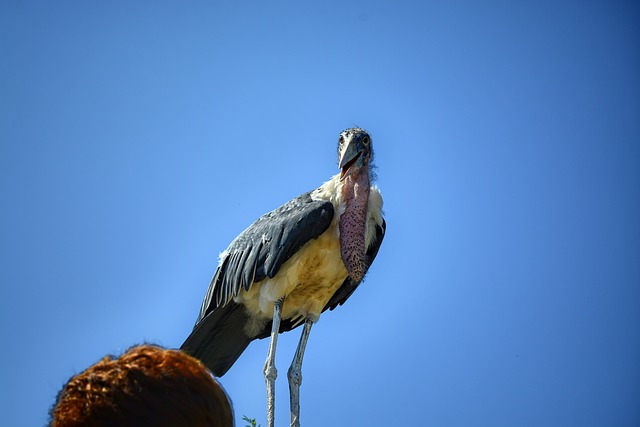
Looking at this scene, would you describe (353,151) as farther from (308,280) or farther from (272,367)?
(272,367)

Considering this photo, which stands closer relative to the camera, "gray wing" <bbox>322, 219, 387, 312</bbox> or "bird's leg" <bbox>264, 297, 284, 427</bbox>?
"bird's leg" <bbox>264, 297, 284, 427</bbox>

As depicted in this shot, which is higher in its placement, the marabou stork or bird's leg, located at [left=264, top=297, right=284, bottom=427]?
the marabou stork

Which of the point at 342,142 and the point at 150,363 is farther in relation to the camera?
the point at 342,142

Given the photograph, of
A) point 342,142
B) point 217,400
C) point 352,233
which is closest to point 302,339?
point 352,233

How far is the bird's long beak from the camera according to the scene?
27.1ft

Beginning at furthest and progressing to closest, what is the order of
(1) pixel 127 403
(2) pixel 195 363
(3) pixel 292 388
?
(3) pixel 292 388 → (2) pixel 195 363 → (1) pixel 127 403

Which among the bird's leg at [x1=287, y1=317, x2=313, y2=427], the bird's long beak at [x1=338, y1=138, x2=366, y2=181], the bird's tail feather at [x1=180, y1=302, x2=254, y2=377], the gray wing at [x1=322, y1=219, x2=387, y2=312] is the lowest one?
the bird's leg at [x1=287, y1=317, x2=313, y2=427]

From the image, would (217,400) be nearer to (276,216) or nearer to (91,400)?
(91,400)

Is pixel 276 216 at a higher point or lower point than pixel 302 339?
higher

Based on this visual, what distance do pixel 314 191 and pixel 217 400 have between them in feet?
21.6

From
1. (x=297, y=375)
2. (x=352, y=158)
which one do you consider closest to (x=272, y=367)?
(x=297, y=375)

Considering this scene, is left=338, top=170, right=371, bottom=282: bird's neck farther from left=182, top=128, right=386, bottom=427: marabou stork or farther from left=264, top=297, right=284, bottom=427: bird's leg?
left=264, top=297, right=284, bottom=427: bird's leg

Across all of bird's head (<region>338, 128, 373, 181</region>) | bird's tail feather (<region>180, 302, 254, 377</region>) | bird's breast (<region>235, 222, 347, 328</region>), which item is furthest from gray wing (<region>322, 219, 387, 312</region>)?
Answer: bird's tail feather (<region>180, 302, 254, 377</region>)

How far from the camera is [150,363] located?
1904 millimetres
